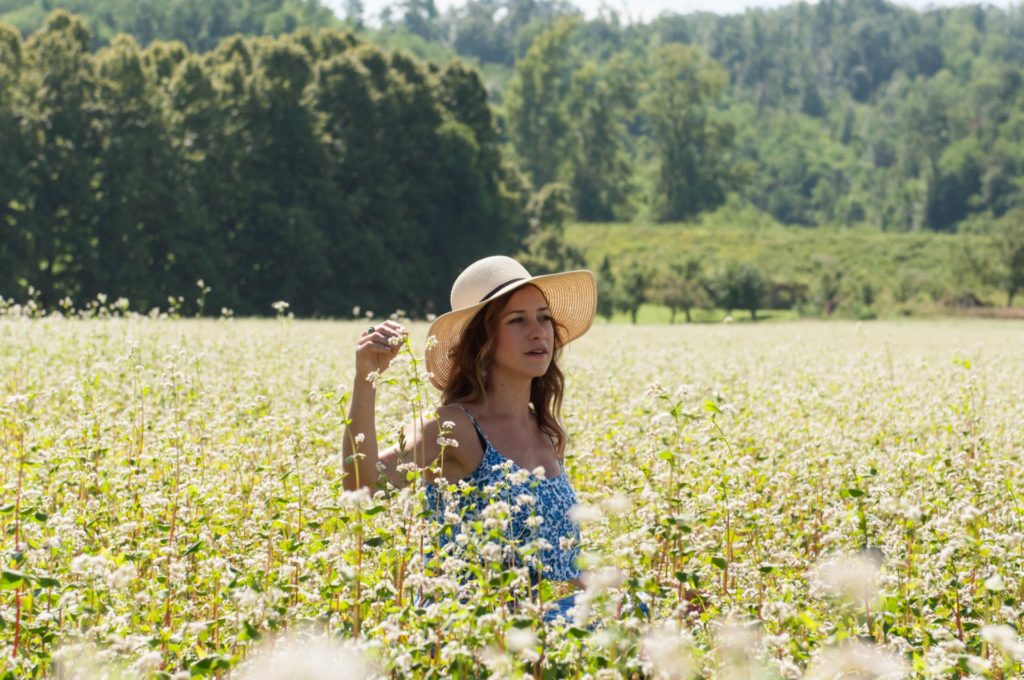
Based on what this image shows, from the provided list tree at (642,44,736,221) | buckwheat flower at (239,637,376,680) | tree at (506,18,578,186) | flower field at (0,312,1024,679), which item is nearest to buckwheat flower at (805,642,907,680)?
flower field at (0,312,1024,679)

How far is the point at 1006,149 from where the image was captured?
152 meters

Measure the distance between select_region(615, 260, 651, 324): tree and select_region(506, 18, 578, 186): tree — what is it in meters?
47.7

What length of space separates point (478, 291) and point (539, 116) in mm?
111631

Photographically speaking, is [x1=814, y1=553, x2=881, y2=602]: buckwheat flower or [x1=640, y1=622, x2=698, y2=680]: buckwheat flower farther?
[x1=814, y1=553, x2=881, y2=602]: buckwheat flower

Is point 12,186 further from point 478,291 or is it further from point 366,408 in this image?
point 366,408

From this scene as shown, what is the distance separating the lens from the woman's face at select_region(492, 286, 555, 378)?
5.69 meters

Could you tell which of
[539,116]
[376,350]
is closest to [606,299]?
[539,116]

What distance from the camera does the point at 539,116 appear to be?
115m

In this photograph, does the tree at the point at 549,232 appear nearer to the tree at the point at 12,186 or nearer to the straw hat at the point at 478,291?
the tree at the point at 12,186

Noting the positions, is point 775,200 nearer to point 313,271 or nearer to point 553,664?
point 313,271

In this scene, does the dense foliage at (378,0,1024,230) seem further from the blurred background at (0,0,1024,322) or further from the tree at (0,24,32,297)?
the tree at (0,24,32,297)

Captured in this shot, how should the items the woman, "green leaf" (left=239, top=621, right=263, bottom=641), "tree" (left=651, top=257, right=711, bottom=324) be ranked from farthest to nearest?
1. "tree" (left=651, top=257, right=711, bottom=324)
2. the woman
3. "green leaf" (left=239, top=621, right=263, bottom=641)

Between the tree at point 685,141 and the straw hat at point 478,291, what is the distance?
124 m

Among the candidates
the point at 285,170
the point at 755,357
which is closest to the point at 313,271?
the point at 285,170
